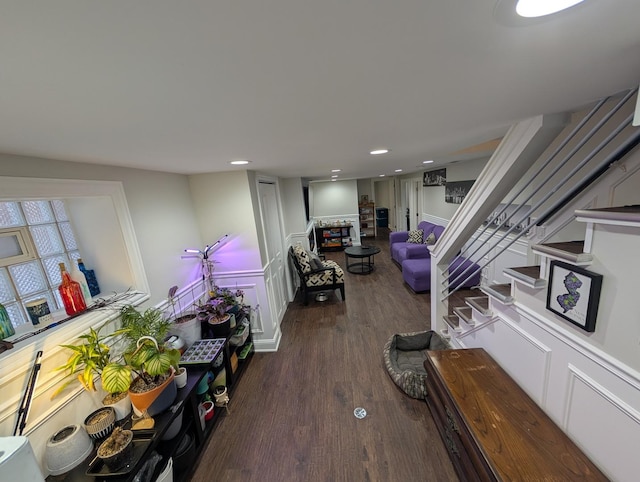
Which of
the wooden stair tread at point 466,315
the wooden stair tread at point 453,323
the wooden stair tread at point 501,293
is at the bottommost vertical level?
the wooden stair tread at point 453,323

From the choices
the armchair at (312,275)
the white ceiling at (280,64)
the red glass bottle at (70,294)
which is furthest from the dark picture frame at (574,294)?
the armchair at (312,275)

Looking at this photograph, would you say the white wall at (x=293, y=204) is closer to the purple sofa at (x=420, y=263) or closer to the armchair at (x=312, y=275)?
the armchair at (x=312, y=275)

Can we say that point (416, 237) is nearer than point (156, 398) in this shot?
No

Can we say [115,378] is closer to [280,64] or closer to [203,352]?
[203,352]

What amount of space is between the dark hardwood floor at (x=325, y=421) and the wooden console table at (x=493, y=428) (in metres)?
0.27

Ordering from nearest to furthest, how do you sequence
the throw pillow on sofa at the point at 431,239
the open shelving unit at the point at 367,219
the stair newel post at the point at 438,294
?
1. the stair newel post at the point at 438,294
2. the throw pillow on sofa at the point at 431,239
3. the open shelving unit at the point at 367,219

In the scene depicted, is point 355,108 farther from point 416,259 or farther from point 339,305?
point 416,259

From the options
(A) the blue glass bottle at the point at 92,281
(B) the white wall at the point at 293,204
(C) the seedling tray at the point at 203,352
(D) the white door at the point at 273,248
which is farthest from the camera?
(B) the white wall at the point at 293,204

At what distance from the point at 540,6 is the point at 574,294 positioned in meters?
1.28

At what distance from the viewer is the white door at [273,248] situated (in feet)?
9.94

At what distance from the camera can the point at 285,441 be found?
187cm

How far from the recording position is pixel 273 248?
3.38m

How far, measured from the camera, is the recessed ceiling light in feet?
1.37

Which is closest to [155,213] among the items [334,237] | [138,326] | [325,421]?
[138,326]
